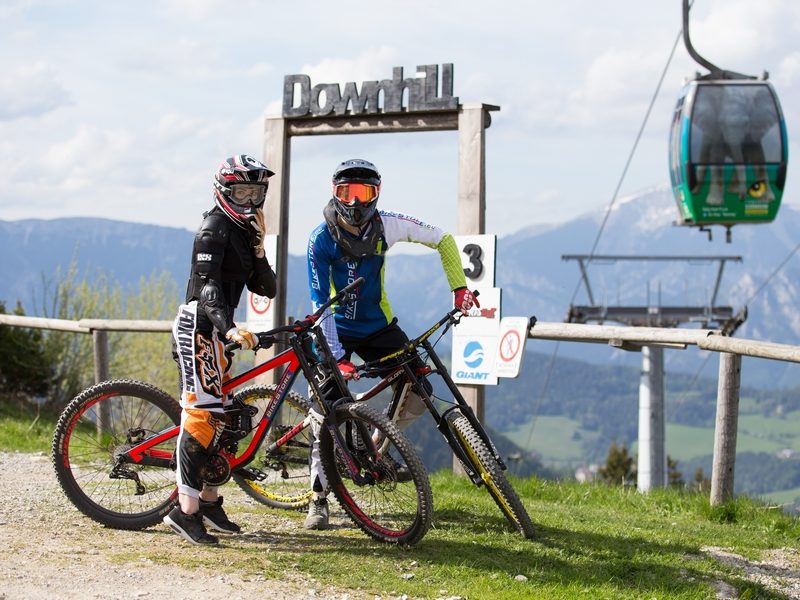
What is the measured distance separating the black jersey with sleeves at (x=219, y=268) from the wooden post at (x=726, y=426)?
336 centimetres

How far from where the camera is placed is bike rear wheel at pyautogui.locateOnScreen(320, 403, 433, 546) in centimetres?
588

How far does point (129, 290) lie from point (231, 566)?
907 inches

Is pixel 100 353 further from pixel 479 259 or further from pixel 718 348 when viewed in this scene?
pixel 718 348

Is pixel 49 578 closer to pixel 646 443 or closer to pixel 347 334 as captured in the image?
pixel 347 334

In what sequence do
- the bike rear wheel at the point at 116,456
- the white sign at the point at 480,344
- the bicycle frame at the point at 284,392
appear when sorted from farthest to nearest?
the white sign at the point at 480,344
the bike rear wheel at the point at 116,456
the bicycle frame at the point at 284,392

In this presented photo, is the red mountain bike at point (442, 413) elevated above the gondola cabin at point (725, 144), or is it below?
below

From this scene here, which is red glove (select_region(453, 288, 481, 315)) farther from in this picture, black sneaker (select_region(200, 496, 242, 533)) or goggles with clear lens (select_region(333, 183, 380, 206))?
black sneaker (select_region(200, 496, 242, 533))

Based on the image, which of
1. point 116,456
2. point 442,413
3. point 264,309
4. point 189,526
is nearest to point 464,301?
point 442,413

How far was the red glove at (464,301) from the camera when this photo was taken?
637 cm

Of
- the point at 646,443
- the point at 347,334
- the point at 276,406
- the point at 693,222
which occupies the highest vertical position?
the point at 693,222

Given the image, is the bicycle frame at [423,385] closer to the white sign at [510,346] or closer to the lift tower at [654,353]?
the white sign at [510,346]

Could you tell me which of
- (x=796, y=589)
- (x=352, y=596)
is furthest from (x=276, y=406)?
(x=796, y=589)

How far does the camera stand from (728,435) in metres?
7.77

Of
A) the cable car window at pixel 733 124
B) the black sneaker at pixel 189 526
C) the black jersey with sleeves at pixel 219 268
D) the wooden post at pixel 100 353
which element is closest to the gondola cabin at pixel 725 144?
the cable car window at pixel 733 124
